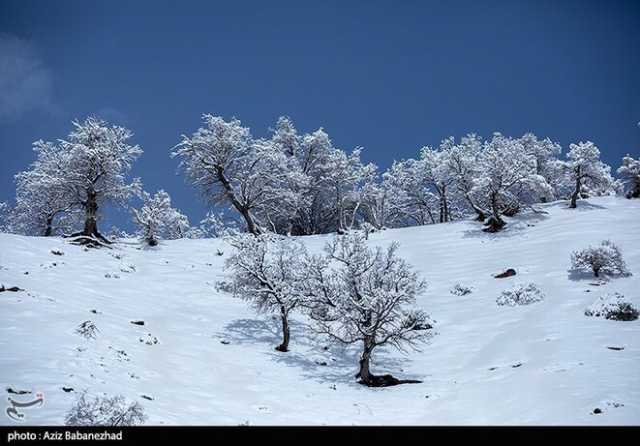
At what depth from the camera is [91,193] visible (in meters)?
37.0

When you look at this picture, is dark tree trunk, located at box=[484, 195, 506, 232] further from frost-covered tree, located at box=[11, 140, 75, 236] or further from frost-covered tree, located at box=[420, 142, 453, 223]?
frost-covered tree, located at box=[11, 140, 75, 236]

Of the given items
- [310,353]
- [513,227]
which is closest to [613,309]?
[310,353]

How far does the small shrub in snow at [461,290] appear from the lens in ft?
93.6

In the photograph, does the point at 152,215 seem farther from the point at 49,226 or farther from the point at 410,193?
the point at 410,193

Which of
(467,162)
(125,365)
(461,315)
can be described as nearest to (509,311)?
(461,315)

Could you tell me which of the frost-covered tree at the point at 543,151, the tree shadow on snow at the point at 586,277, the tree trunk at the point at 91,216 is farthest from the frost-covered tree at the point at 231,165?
the frost-covered tree at the point at 543,151

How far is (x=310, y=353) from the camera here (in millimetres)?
23438

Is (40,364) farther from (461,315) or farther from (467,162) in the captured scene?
(467,162)

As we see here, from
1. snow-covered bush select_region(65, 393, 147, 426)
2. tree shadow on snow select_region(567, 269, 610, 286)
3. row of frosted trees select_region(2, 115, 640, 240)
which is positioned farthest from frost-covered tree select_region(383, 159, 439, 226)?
snow-covered bush select_region(65, 393, 147, 426)

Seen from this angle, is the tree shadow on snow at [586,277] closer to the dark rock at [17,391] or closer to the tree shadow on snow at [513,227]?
the tree shadow on snow at [513,227]

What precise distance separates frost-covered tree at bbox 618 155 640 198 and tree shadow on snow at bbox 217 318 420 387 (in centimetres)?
3213

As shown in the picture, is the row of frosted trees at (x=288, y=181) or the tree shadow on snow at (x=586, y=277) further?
the row of frosted trees at (x=288, y=181)

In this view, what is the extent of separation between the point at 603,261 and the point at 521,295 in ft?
16.1

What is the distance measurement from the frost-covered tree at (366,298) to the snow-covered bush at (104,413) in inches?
408
